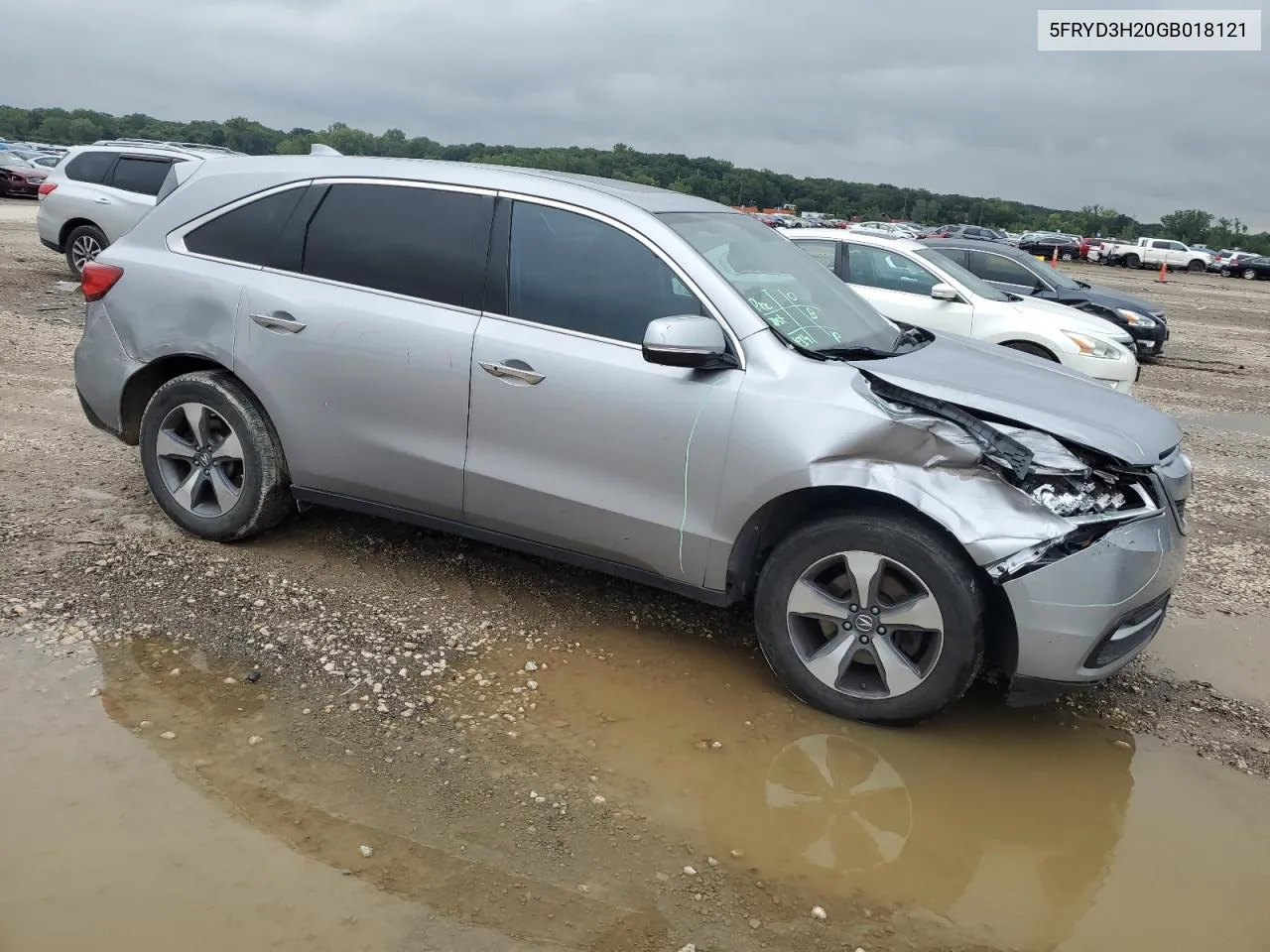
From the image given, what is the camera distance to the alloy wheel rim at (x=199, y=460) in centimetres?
451

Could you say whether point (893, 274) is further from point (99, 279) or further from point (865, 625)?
point (99, 279)

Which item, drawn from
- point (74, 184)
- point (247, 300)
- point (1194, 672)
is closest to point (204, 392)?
point (247, 300)

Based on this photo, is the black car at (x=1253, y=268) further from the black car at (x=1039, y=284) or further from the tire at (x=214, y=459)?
the tire at (x=214, y=459)

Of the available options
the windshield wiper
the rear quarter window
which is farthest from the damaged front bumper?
the rear quarter window

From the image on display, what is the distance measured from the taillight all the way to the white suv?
858 cm

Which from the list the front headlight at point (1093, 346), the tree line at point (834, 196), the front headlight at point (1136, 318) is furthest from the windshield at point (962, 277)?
the tree line at point (834, 196)

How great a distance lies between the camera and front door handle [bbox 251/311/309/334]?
4.25 metres

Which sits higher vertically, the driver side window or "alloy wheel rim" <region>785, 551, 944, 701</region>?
the driver side window

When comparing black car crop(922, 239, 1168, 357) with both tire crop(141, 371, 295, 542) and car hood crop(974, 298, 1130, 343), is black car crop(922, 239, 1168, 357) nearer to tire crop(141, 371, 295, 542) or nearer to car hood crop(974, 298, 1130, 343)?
car hood crop(974, 298, 1130, 343)

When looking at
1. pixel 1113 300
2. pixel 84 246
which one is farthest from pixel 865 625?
pixel 84 246

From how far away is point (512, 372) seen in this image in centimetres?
386

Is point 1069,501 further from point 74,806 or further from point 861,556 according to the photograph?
point 74,806

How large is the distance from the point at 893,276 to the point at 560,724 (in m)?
7.33

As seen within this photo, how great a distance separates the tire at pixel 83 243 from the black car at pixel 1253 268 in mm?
42414
